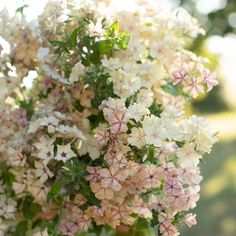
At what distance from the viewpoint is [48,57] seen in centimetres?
97

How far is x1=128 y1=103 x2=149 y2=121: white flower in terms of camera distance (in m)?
0.84

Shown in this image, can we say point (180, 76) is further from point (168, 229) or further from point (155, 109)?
point (168, 229)

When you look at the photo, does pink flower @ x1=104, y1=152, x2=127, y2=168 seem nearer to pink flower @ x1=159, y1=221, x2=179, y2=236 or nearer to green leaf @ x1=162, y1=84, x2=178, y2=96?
pink flower @ x1=159, y1=221, x2=179, y2=236

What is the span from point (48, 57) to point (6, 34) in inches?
3.8

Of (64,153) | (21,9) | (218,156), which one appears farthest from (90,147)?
(218,156)

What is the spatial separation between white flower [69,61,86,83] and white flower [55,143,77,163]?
3.9 inches

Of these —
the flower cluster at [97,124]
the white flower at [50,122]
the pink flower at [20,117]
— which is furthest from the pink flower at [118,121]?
the pink flower at [20,117]

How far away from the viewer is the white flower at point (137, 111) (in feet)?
2.77

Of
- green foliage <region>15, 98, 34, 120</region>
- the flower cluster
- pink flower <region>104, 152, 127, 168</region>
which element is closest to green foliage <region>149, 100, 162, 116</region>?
the flower cluster

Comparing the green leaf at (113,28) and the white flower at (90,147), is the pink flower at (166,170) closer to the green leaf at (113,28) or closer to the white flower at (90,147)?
the white flower at (90,147)

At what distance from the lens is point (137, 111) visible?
0.85 m

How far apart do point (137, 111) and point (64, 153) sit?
0.12 meters

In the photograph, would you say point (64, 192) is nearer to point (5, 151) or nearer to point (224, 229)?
point (5, 151)

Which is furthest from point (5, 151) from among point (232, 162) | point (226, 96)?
point (226, 96)
